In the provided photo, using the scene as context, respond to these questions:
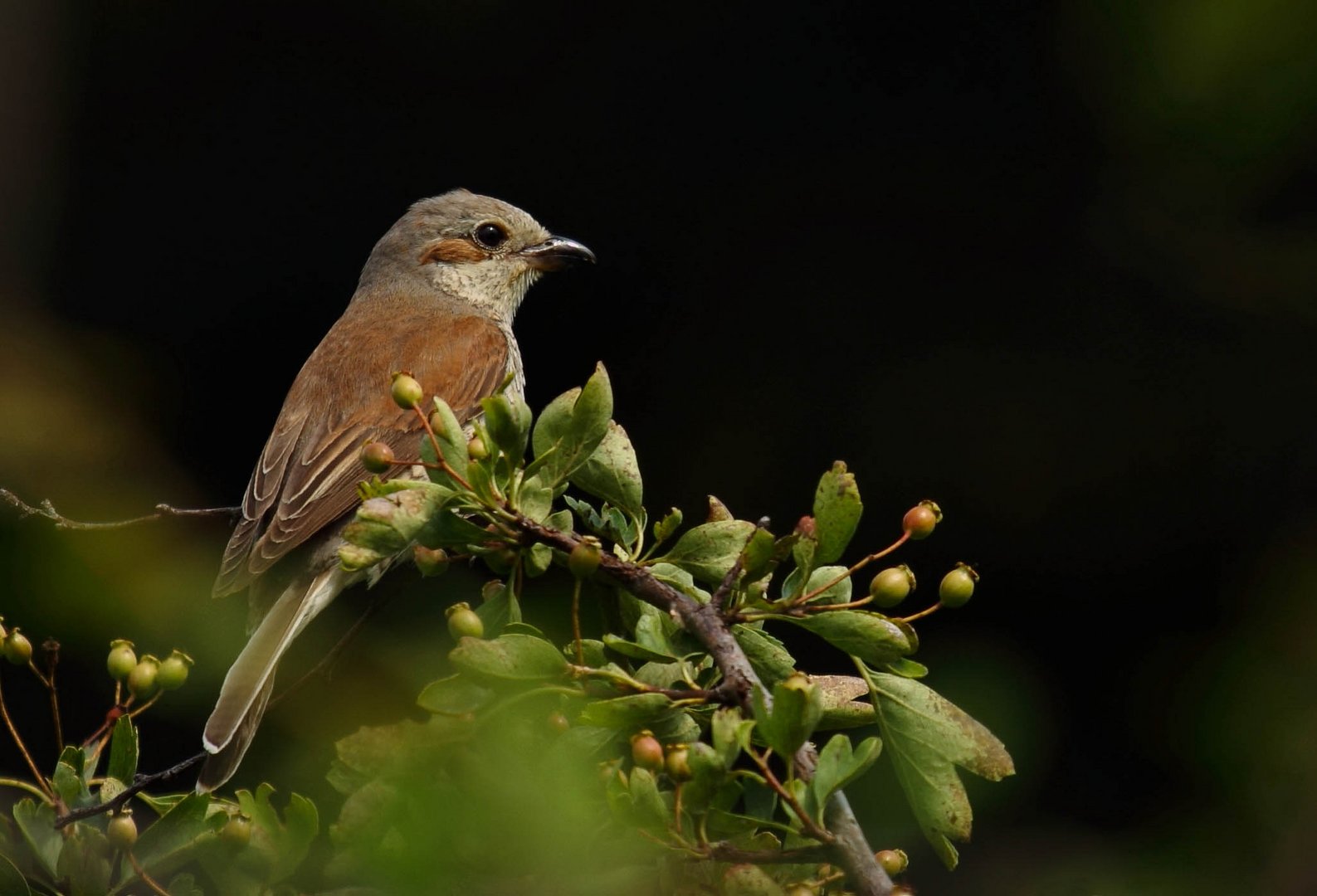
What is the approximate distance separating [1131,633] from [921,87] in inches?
Result: 97.4

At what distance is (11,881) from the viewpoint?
1.79 m

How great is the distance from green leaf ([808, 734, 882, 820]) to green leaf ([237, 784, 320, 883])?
0.63 metres

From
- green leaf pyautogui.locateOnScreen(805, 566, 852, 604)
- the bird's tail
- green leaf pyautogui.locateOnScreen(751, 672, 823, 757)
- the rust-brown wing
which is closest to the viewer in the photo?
green leaf pyautogui.locateOnScreen(751, 672, 823, 757)

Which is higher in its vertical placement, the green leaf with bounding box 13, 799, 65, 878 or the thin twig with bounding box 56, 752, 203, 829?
the thin twig with bounding box 56, 752, 203, 829

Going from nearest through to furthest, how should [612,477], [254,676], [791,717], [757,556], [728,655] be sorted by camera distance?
1. [791,717]
2. [728,655]
3. [757,556]
4. [612,477]
5. [254,676]

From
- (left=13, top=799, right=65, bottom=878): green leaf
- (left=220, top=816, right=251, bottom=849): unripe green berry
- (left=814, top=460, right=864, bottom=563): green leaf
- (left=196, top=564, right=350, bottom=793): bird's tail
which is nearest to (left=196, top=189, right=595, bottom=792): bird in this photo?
(left=196, top=564, right=350, bottom=793): bird's tail

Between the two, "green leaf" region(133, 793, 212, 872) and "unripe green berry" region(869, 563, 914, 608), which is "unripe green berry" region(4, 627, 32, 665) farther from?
"unripe green berry" region(869, 563, 914, 608)

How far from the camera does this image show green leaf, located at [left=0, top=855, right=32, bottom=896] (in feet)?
5.83

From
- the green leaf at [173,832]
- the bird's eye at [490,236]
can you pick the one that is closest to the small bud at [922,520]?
the green leaf at [173,832]

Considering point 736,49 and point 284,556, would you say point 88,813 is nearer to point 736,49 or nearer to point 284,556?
point 284,556

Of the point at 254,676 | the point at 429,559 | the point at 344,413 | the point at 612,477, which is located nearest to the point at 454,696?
the point at 429,559

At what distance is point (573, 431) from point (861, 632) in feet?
1.38

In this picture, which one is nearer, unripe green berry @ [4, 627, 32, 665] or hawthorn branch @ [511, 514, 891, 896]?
hawthorn branch @ [511, 514, 891, 896]

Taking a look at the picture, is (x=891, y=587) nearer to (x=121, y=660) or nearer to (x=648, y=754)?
(x=648, y=754)
